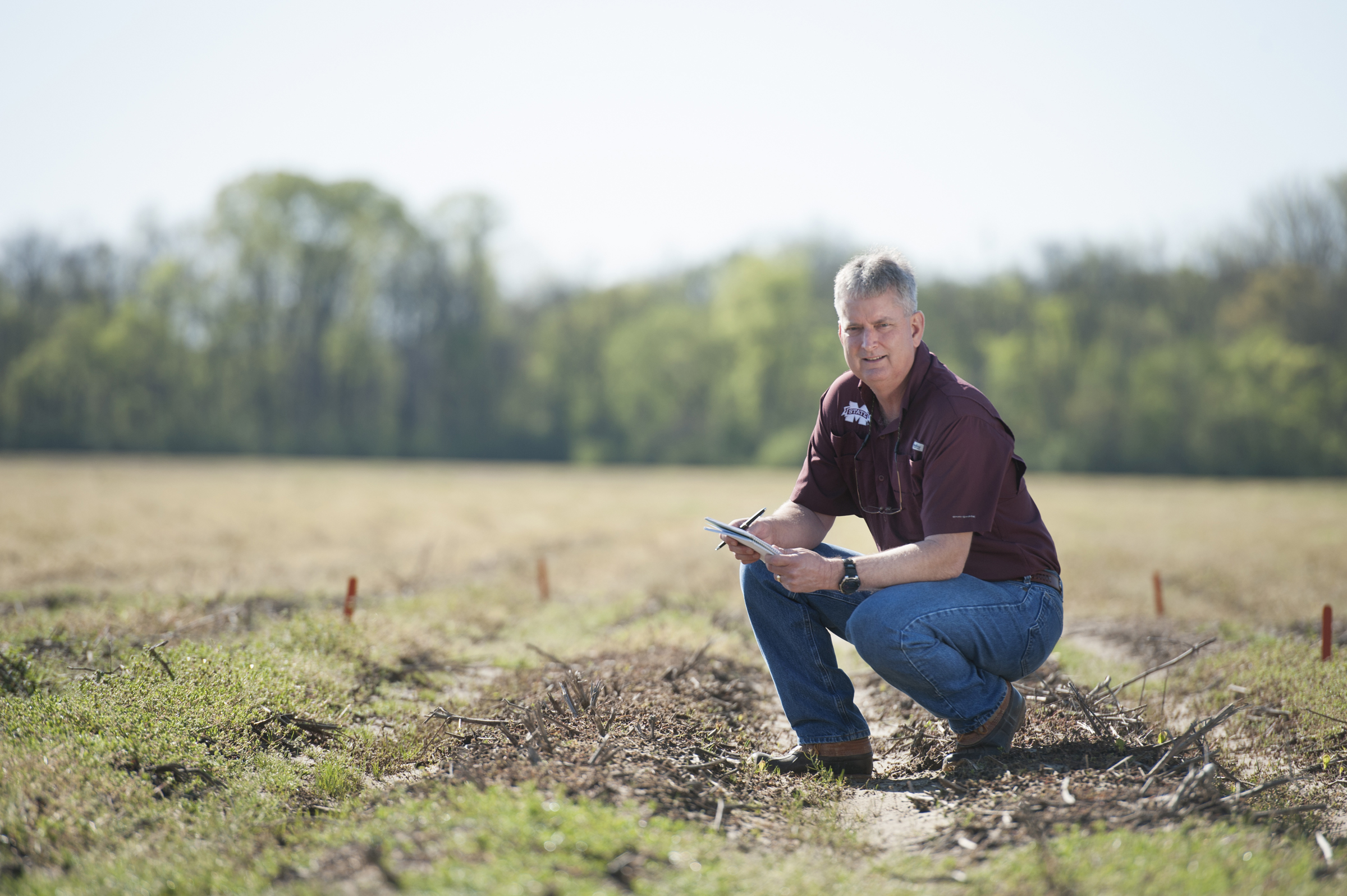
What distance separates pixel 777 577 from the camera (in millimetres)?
4297

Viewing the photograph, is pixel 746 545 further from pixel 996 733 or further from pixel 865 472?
pixel 996 733

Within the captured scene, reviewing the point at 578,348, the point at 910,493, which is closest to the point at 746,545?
the point at 910,493

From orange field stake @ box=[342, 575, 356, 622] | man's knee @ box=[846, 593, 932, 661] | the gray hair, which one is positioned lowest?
orange field stake @ box=[342, 575, 356, 622]

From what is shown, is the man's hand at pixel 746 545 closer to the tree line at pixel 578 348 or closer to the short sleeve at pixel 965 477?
the short sleeve at pixel 965 477

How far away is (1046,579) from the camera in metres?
4.47

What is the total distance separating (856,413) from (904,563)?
877mm

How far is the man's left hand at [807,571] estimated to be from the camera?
13.7ft

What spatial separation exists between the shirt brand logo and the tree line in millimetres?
44065

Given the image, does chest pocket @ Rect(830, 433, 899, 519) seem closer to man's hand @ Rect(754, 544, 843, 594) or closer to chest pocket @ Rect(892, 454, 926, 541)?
chest pocket @ Rect(892, 454, 926, 541)

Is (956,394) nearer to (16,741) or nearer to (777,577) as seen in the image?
(777,577)

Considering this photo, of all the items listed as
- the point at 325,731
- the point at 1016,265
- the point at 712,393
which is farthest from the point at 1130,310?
the point at 325,731

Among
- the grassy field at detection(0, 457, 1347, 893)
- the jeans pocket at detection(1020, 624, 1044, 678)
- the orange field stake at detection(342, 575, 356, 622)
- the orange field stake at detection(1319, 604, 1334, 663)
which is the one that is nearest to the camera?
the grassy field at detection(0, 457, 1347, 893)

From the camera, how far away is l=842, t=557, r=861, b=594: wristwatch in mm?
4199

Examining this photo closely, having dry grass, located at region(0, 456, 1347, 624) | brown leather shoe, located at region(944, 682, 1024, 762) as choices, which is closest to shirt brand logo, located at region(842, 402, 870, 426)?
brown leather shoe, located at region(944, 682, 1024, 762)
